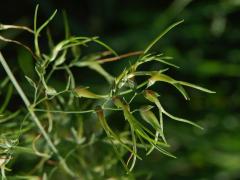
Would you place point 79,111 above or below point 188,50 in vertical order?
above

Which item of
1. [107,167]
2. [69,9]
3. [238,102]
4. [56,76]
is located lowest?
[238,102]

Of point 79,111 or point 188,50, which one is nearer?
point 79,111

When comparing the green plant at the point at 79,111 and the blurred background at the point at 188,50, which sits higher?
the green plant at the point at 79,111

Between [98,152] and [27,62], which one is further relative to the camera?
[27,62]

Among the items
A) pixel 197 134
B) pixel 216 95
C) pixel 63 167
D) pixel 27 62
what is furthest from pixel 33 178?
pixel 216 95

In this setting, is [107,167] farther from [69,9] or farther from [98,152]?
[69,9]

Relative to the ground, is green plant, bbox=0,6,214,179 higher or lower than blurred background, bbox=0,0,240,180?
higher

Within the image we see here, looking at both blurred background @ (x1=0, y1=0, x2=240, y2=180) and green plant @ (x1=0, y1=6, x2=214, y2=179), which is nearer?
green plant @ (x1=0, y1=6, x2=214, y2=179)

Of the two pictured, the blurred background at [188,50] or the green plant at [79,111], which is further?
the blurred background at [188,50]
